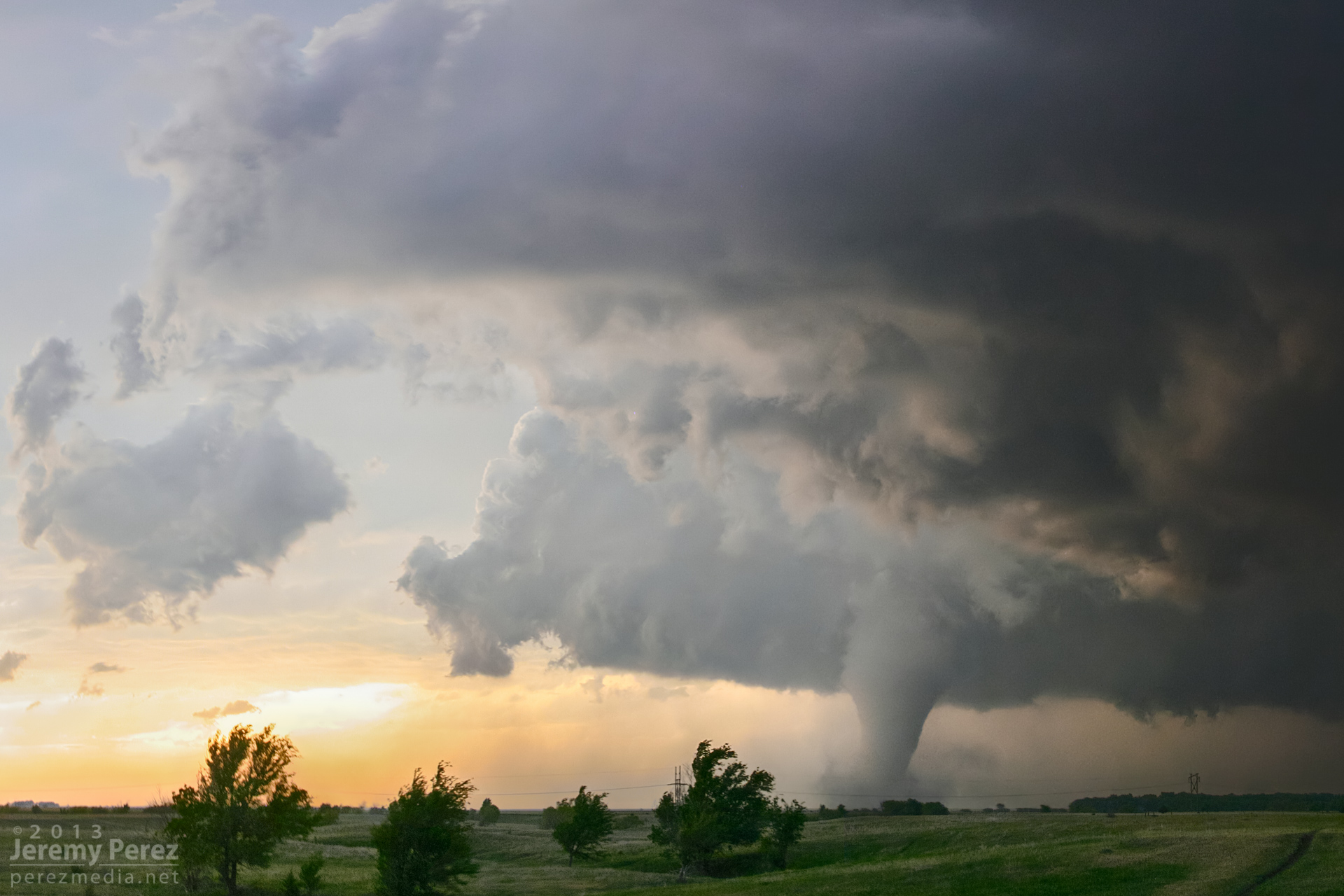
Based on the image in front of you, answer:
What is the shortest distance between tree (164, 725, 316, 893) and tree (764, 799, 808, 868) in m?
52.7

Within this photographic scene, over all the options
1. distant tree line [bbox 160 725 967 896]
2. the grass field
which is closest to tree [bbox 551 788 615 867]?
the grass field

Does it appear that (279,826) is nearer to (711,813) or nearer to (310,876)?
(310,876)

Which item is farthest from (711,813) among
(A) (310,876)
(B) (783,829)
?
(A) (310,876)

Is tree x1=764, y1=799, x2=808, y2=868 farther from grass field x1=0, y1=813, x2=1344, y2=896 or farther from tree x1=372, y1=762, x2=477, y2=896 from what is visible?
tree x1=372, y1=762, x2=477, y2=896

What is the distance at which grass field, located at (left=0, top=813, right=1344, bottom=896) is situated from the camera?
6731 centimetres

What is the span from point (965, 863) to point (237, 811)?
54068 mm

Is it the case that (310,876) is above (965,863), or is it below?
above

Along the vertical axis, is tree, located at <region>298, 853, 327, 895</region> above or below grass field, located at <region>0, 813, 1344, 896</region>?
above

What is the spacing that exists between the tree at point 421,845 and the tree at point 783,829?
47.6 m

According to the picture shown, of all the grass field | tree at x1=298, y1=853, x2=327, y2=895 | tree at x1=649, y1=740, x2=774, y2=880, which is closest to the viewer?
the grass field

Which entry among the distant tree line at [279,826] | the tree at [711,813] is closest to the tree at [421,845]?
the distant tree line at [279,826]

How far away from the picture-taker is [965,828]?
126 metres

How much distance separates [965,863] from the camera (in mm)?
78312

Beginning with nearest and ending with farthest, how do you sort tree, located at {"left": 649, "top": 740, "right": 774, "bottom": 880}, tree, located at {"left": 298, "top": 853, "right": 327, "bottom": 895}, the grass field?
the grass field < tree, located at {"left": 298, "top": 853, "right": 327, "bottom": 895} < tree, located at {"left": 649, "top": 740, "right": 774, "bottom": 880}
